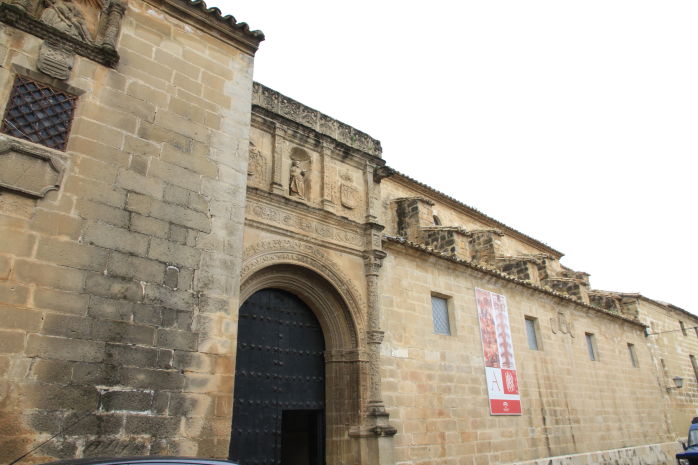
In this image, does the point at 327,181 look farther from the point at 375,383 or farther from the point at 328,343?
the point at 375,383

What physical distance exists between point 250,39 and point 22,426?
16.7 ft

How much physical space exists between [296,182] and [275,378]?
10.8 ft

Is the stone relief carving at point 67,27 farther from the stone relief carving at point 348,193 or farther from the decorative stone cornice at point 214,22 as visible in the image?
the stone relief carving at point 348,193

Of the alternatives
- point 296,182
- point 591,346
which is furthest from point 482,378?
point 591,346

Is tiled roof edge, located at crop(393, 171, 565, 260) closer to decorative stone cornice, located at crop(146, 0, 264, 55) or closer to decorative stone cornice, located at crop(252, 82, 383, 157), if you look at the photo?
decorative stone cornice, located at crop(252, 82, 383, 157)

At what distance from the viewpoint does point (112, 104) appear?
5.18m

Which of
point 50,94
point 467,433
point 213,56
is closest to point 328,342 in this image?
point 467,433

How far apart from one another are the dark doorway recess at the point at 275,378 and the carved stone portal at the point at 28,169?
3.65 metres

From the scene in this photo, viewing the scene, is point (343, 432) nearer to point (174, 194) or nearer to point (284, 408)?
point (284, 408)

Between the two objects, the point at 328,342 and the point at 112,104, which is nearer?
the point at 112,104

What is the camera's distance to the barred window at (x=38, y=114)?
468 cm

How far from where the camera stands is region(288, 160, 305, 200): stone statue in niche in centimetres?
838

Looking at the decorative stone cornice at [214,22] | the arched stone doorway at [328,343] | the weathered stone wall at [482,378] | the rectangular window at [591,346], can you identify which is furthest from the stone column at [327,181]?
the rectangular window at [591,346]

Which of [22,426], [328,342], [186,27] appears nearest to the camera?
[22,426]
